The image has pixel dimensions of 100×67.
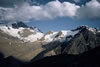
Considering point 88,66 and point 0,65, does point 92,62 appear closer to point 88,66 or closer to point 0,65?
point 88,66

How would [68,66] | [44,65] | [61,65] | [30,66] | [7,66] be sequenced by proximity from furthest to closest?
[7,66]
[30,66]
[44,65]
[61,65]
[68,66]

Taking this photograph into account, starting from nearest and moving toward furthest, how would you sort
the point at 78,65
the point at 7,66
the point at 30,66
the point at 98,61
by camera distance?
the point at 98,61, the point at 78,65, the point at 30,66, the point at 7,66

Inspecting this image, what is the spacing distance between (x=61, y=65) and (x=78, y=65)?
18389mm

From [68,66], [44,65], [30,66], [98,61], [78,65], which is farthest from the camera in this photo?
[30,66]

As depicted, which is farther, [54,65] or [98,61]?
[54,65]

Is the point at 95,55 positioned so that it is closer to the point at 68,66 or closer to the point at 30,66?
the point at 68,66

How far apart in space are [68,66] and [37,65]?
113 ft

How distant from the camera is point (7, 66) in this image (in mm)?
163500

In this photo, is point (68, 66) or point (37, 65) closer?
point (68, 66)

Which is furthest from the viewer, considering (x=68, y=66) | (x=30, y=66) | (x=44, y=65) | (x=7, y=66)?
(x=7, y=66)

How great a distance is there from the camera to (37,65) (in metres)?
125

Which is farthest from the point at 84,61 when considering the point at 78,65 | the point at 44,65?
the point at 44,65

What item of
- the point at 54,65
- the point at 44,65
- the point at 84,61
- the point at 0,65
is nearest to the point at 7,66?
the point at 0,65

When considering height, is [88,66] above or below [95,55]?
below
